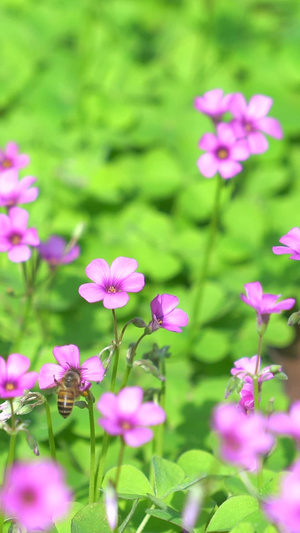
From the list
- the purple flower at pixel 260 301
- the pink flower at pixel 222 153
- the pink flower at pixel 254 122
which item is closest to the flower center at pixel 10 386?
the purple flower at pixel 260 301

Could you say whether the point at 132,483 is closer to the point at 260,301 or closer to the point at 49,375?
the point at 49,375

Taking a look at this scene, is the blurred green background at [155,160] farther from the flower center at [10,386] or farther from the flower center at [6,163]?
the flower center at [10,386]

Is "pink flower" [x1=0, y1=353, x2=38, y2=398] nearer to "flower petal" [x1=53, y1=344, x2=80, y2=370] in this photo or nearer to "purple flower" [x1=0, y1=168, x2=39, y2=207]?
"flower petal" [x1=53, y1=344, x2=80, y2=370]

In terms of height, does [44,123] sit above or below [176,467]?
above

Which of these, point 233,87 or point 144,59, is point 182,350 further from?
point 144,59

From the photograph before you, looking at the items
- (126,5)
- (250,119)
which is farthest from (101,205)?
(126,5)

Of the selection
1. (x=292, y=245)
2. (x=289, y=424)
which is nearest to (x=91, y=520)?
(x=289, y=424)
